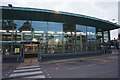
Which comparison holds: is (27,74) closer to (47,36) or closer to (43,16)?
(43,16)

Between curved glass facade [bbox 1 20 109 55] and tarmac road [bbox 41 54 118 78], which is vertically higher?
curved glass facade [bbox 1 20 109 55]

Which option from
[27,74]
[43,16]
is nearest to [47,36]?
[43,16]

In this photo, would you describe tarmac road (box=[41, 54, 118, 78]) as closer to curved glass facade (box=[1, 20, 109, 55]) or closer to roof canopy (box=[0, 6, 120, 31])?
roof canopy (box=[0, 6, 120, 31])

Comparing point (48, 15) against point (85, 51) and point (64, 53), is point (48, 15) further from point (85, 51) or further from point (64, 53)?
point (85, 51)

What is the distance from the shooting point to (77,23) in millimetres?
36125

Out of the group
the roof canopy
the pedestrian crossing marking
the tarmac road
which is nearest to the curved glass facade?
the roof canopy

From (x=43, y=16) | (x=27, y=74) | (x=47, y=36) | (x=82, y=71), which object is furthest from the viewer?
(x=47, y=36)

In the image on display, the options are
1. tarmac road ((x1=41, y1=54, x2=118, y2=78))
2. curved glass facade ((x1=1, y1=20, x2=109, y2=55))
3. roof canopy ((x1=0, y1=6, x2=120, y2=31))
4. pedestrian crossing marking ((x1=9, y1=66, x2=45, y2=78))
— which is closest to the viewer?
tarmac road ((x1=41, y1=54, x2=118, y2=78))

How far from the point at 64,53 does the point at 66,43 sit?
93.3 inches

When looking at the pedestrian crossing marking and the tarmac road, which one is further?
the pedestrian crossing marking

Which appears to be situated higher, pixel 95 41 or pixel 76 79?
pixel 95 41

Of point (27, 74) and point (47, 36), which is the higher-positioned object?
point (47, 36)

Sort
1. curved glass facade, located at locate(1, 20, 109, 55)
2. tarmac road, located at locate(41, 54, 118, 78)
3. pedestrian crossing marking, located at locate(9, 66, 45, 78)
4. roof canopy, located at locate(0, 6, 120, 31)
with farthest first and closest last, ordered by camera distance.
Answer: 1. curved glass facade, located at locate(1, 20, 109, 55)
2. roof canopy, located at locate(0, 6, 120, 31)
3. pedestrian crossing marking, located at locate(9, 66, 45, 78)
4. tarmac road, located at locate(41, 54, 118, 78)

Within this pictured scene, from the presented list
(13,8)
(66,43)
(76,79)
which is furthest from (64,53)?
(76,79)
